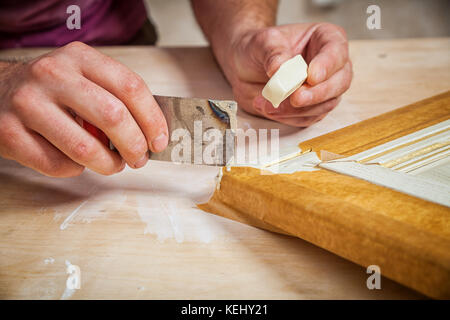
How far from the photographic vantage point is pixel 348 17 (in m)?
4.00

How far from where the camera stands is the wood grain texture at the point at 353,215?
511 millimetres

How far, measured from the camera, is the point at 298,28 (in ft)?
3.68

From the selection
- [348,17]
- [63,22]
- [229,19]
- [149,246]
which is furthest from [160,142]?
Result: [348,17]

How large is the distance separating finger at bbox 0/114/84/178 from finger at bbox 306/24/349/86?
1.83ft

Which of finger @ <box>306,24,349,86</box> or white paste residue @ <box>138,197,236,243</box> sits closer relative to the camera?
white paste residue @ <box>138,197,236,243</box>

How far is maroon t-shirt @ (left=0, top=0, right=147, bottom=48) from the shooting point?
138 cm

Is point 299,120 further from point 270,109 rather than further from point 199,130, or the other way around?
point 199,130

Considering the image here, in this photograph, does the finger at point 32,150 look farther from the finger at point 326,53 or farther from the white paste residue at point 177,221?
the finger at point 326,53

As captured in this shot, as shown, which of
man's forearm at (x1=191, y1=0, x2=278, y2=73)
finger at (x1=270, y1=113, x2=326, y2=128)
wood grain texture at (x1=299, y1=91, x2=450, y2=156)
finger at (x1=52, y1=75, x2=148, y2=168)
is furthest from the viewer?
man's forearm at (x1=191, y1=0, x2=278, y2=73)

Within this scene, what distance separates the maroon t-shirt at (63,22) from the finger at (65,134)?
0.87 metres

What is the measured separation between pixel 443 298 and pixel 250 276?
261 mm

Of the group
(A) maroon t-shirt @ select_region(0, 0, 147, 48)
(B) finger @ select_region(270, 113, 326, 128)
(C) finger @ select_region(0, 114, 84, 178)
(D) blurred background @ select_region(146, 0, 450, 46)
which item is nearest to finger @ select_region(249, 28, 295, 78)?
(B) finger @ select_region(270, 113, 326, 128)

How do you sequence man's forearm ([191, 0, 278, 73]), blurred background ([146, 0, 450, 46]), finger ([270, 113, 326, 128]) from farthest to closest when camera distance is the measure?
blurred background ([146, 0, 450, 46]) → man's forearm ([191, 0, 278, 73]) → finger ([270, 113, 326, 128])

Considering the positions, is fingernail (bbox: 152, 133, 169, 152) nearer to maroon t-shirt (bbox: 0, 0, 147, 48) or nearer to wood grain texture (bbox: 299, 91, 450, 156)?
wood grain texture (bbox: 299, 91, 450, 156)
